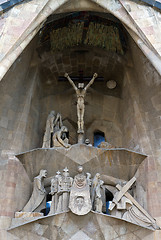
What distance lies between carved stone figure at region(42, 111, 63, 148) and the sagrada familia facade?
4cm

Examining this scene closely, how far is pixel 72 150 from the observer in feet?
27.2

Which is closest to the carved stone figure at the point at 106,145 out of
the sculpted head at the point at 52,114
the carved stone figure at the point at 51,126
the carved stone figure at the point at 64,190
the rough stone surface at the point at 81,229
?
the carved stone figure at the point at 51,126

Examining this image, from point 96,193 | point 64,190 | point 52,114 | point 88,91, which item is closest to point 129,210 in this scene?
point 96,193

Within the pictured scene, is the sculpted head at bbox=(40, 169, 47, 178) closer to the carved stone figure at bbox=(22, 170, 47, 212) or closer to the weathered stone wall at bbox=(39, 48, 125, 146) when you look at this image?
the carved stone figure at bbox=(22, 170, 47, 212)

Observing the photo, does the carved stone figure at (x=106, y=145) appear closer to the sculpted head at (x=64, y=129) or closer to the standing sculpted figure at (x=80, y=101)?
the standing sculpted figure at (x=80, y=101)

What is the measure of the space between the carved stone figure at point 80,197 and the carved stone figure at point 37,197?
0.87 m

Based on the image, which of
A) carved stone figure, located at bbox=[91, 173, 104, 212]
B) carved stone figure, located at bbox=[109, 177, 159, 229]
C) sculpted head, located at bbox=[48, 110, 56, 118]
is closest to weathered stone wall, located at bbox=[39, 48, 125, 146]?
sculpted head, located at bbox=[48, 110, 56, 118]

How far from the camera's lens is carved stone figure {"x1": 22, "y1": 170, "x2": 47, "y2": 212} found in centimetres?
750

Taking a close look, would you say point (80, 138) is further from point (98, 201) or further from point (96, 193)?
point (98, 201)

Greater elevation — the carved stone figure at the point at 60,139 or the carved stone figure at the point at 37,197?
the carved stone figure at the point at 60,139

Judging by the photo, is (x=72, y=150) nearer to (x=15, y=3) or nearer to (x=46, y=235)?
(x=46, y=235)

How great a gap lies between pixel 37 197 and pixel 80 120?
241 centimetres

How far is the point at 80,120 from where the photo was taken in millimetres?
8797

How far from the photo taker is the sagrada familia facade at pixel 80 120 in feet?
23.5
